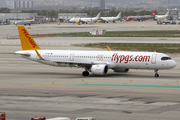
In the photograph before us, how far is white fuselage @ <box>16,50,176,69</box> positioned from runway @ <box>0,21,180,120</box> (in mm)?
1786

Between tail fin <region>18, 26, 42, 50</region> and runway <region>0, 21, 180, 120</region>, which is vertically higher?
tail fin <region>18, 26, 42, 50</region>

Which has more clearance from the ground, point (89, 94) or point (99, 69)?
point (99, 69)

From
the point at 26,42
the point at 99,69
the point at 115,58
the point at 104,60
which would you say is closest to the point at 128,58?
the point at 115,58

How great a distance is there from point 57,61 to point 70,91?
13362 millimetres

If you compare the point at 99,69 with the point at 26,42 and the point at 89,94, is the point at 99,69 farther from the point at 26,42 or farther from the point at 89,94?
the point at 26,42

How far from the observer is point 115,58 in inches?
2000

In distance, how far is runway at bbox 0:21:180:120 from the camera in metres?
27.9

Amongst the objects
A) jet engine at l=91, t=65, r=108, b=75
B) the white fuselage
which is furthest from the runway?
the white fuselage

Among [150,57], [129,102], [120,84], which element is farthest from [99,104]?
[150,57]

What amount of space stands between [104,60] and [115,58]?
65.1 inches

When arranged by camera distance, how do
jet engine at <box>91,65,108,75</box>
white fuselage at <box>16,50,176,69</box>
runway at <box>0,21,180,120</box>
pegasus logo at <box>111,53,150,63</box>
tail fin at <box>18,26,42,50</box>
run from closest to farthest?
runway at <box>0,21,180,120</box> → jet engine at <box>91,65,108,75</box> → white fuselage at <box>16,50,176,69</box> → pegasus logo at <box>111,53,150,63</box> → tail fin at <box>18,26,42,50</box>

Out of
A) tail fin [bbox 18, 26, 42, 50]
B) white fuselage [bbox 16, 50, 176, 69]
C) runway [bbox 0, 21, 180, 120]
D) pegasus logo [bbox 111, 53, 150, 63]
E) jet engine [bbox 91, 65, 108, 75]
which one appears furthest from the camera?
tail fin [bbox 18, 26, 42, 50]

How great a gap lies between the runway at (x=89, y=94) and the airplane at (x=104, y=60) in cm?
148

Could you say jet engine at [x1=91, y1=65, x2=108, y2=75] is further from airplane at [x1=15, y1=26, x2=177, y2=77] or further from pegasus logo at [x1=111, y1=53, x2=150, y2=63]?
pegasus logo at [x1=111, y1=53, x2=150, y2=63]
